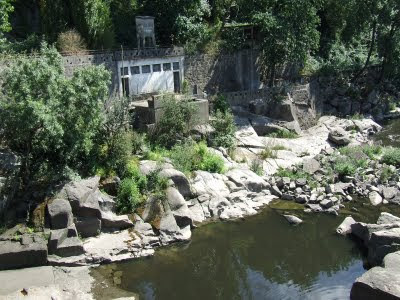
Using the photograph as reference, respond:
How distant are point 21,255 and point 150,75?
14.9 m

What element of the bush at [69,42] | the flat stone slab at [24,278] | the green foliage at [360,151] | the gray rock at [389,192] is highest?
the bush at [69,42]

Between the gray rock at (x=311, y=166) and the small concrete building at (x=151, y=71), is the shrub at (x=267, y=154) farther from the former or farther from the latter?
the small concrete building at (x=151, y=71)

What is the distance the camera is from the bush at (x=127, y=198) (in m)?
21.6

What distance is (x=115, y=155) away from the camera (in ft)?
73.9

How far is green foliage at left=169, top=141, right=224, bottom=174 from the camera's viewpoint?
80.6 feet

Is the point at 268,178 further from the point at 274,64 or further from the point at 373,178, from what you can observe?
the point at 274,64

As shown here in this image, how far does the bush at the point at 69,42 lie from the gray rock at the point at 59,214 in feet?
36.8

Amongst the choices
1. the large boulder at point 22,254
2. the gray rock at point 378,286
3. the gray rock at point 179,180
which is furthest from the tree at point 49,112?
the gray rock at point 378,286

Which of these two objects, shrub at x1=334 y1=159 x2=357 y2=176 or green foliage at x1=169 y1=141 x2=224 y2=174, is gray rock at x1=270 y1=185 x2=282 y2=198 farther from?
shrub at x1=334 y1=159 x2=357 y2=176

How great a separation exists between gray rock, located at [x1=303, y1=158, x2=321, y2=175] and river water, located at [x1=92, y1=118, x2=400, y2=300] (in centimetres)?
384

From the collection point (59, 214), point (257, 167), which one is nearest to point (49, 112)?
point (59, 214)

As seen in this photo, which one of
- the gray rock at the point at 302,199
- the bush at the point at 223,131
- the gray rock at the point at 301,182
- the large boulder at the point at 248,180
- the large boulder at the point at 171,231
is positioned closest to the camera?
the large boulder at the point at 171,231

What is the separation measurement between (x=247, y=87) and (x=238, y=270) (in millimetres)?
18924

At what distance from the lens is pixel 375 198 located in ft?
80.6
